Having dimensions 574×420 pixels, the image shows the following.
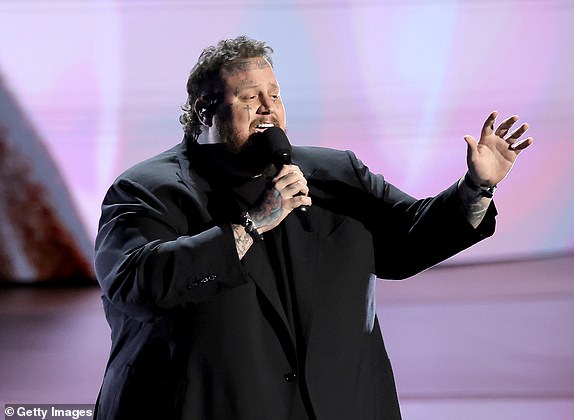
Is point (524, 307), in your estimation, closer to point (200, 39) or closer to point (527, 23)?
point (527, 23)

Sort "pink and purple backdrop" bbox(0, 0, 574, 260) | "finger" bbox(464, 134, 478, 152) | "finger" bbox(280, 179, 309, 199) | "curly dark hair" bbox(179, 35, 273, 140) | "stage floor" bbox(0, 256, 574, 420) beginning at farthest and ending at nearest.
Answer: "pink and purple backdrop" bbox(0, 0, 574, 260)
"stage floor" bbox(0, 256, 574, 420)
"curly dark hair" bbox(179, 35, 273, 140)
"finger" bbox(464, 134, 478, 152)
"finger" bbox(280, 179, 309, 199)

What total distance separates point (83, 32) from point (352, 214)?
2823 mm

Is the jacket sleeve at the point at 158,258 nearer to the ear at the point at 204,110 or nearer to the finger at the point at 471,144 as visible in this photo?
the ear at the point at 204,110

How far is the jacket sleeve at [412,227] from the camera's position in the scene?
1.84 metres

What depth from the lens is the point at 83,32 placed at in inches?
174

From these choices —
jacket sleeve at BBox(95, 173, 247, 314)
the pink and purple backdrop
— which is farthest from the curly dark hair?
the pink and purple backdrop

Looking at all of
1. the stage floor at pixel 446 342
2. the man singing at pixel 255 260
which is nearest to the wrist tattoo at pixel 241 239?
the man singing at pixel 255 260

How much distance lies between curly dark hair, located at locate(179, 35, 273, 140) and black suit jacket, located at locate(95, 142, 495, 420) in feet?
0.55

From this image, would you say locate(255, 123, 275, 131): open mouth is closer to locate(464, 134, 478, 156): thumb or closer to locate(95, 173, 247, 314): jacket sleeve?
locate(95, 173, 247, 314): jacket sleeve

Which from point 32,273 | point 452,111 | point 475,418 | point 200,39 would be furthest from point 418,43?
point 32,273

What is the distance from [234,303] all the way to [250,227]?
0.14 m

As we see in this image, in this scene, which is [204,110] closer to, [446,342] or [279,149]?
[279,149]

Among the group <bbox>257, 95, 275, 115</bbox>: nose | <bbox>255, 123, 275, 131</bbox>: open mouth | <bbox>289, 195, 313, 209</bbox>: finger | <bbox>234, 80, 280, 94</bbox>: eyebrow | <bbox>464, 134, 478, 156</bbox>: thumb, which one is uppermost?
<bbox>234, 80, 280, 94</bbox>: eyebrow

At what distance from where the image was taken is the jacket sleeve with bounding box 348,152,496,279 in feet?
6.05
